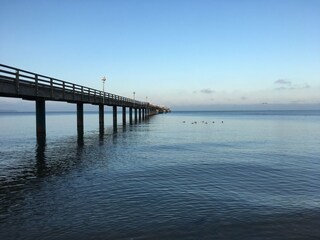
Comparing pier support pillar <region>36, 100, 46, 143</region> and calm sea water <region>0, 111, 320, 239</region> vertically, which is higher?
pier support pillar <region>36, 100, 46, 143</region>

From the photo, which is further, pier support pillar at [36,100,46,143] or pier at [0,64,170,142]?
pier support pillar at [36,100,46,143]

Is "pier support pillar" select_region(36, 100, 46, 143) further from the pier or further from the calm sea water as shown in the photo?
the calm sea water

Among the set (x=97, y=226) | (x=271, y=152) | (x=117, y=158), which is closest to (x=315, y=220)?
(x=97, y=226)

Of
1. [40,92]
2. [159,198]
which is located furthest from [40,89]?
[159,198]

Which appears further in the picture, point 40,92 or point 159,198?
point 40,92

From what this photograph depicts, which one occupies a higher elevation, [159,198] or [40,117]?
[40,117]

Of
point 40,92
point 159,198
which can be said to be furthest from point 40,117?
point 159,198

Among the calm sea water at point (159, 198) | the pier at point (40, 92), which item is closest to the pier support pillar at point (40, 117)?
the pier at point (40, 92)

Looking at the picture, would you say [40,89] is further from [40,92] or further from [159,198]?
[159,198]

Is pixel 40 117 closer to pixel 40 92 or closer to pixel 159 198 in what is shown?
pixel 40 92

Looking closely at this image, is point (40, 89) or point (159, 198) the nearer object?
point (159, 198)

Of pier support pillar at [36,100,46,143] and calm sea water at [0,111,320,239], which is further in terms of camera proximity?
pier support pillar at [36,100,46,143]

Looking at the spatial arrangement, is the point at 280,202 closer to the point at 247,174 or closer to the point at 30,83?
the point at 247,174

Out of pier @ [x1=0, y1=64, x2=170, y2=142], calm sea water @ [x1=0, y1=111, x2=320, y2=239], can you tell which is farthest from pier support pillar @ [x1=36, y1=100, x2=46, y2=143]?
calm sea water @ [x1=0, y1=111, x2=320, y2=239]
